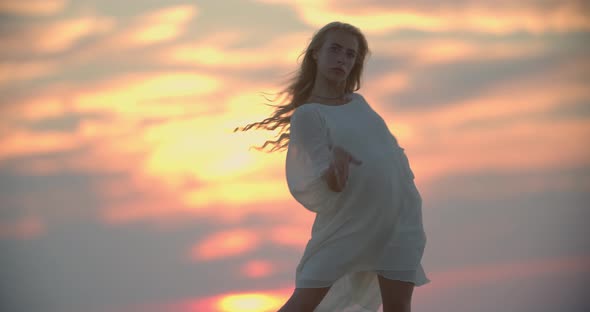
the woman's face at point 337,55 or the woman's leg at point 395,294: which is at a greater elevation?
the woman's face at point 337,55

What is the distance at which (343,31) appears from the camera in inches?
221

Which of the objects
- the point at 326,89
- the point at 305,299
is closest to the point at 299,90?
A: the point at 326,89

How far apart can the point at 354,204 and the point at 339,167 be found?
384mm

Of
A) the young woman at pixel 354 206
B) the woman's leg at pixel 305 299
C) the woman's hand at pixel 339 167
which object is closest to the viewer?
the woman's hand at pixel 339 167

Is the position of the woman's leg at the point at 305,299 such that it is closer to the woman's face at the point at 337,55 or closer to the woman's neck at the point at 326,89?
the woman's neck at the point at 326,89

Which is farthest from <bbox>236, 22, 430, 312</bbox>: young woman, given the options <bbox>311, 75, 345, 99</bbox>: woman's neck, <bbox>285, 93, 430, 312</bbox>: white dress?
<bbox>311, 75, 345, 99</bbox>: woman's neck

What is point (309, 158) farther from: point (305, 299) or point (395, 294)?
point (395, 294)

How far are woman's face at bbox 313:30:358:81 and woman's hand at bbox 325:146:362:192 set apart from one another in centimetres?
74

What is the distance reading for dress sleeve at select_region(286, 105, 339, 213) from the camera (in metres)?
5.18

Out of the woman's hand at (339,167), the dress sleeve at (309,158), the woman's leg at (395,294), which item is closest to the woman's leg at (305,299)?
the woman's leg at (395,294)

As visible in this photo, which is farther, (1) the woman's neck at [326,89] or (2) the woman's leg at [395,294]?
(1) the woman's neck at [326,89]

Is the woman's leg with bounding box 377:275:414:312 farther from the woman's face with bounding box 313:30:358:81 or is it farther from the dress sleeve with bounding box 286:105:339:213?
the woman's face with bounding box 313:30:358:81

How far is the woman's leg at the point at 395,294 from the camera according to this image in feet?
17.1

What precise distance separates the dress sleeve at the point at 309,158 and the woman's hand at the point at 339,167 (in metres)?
0.10
